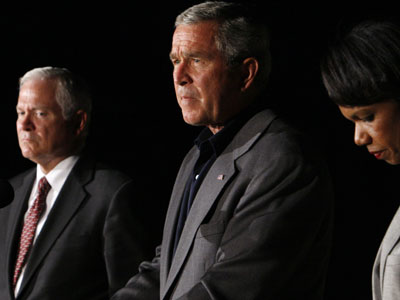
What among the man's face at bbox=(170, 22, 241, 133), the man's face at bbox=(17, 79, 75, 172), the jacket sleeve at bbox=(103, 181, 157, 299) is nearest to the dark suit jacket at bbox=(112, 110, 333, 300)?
the man's face at bbox=(170, 22, 241, 133)

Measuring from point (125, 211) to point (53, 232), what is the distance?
13.3 inches

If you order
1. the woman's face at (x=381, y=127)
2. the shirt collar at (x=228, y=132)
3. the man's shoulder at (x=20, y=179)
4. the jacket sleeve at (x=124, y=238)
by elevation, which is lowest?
the jacket sleeve at (x=124, y=238)

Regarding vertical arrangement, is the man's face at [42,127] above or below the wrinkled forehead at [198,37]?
below

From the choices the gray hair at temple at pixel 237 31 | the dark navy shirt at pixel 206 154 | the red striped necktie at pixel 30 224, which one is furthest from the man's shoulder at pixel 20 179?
the gray hair at temple at pixel 237 31

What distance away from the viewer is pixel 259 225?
6.80ft

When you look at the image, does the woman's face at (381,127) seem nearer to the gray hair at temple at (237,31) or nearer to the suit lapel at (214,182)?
the suit lapel at (214,182)

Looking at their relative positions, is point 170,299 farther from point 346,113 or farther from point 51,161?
point 51,161

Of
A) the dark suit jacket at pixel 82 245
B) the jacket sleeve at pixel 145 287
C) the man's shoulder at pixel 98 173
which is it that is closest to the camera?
the jacket sleeve at pixel 145 287

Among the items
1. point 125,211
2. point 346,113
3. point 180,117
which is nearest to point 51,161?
point 125,211

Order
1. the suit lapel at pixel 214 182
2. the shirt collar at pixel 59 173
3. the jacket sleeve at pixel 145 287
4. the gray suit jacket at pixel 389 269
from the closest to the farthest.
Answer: the gray suit jacket at pixel 389 269 < the suit lapel at pixel 214 182 < the jacket sleeve at pixel 145 287 < the shirt collar at pixel 59 173

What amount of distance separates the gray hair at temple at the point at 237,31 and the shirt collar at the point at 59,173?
1.18 meters

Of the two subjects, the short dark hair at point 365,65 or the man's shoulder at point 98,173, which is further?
the man's shoulder at point 98,173

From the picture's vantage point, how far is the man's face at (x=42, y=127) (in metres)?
3.40

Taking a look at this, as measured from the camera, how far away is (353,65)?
1852mm
